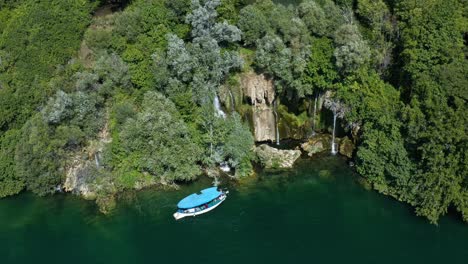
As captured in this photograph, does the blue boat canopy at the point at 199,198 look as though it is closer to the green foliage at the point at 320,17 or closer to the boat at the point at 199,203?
the boat at the point at 199,203

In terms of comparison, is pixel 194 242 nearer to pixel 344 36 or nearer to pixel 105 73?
pixel 105 73

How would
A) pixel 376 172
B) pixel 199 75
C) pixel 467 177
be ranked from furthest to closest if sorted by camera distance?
1. pixel 199 75
2. pixel 376 172
3. pixel 467 177

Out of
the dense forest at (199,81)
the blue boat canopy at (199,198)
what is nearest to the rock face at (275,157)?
the dense forest at (199,81)

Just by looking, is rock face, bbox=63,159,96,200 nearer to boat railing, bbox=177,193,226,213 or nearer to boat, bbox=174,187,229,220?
boat, bbox=174,187,229,220

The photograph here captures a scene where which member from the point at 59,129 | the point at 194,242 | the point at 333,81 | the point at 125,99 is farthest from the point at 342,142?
the point at 59,129

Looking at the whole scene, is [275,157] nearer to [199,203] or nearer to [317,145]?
[317,145]

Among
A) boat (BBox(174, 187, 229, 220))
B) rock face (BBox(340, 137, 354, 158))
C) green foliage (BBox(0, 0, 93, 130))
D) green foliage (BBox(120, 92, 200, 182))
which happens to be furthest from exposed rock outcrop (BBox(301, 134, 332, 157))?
green foliage (BBox(0, 0, 93, 130))

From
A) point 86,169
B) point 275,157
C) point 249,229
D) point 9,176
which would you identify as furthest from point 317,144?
point 9,176
